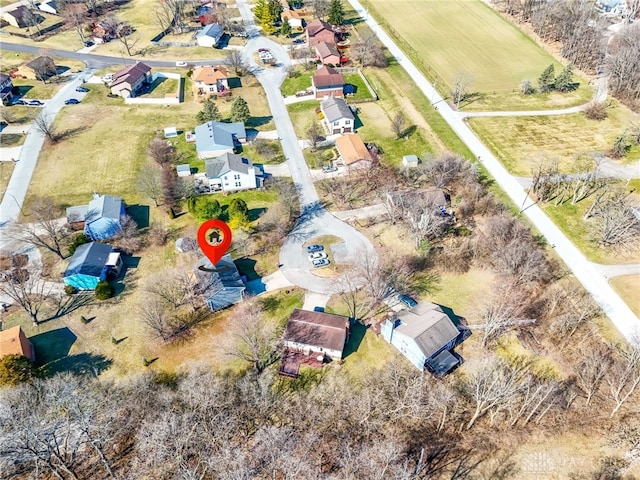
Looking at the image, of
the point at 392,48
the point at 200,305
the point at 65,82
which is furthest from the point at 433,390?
the point at 65,82

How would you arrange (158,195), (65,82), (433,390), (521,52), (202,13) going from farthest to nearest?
(202,13)
(521,52)
(65,82)
(158,195)
(433,390)

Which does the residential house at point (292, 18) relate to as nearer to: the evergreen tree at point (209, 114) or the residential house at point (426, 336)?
the evergreen tree at point (209, 114)

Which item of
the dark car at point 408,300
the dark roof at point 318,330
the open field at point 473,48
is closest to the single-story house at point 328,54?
the open field at point 473,48

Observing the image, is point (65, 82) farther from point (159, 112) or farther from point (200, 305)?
point (200, 305)

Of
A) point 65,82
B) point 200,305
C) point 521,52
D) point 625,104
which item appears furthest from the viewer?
point 521,52

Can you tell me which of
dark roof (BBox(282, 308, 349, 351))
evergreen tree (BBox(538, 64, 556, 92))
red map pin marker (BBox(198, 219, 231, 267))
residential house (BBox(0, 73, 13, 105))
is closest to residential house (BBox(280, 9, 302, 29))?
evergreen tree (BBox(538, 64, 556, 92))
